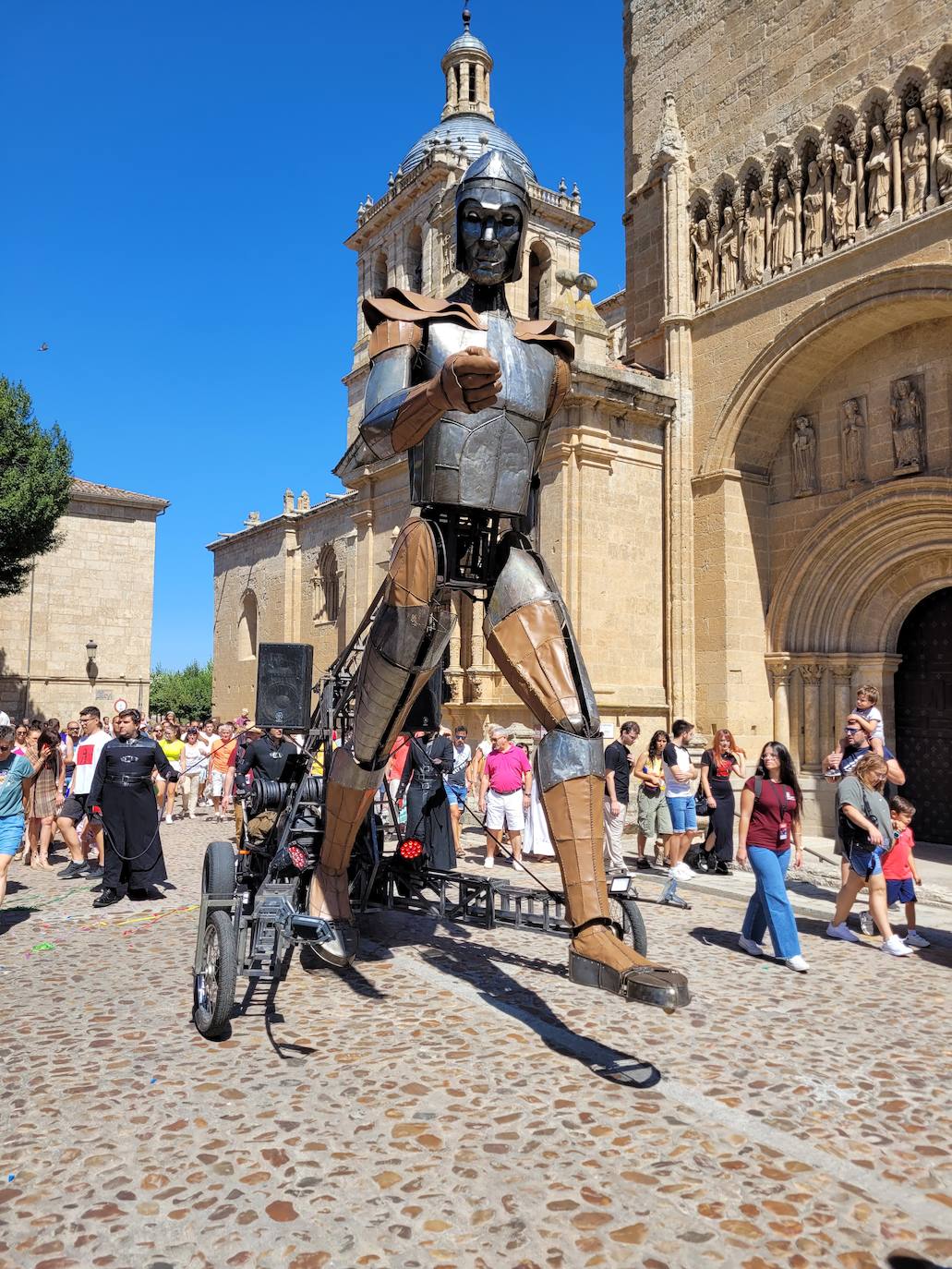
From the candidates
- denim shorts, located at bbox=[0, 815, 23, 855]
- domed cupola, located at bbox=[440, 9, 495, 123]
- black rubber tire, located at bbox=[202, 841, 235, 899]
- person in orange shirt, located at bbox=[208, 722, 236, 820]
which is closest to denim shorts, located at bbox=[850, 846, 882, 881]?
black rubber tire, located at bbox=[202, 841, 235, 899]

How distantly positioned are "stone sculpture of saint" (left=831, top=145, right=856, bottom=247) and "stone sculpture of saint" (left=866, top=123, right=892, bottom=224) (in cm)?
22

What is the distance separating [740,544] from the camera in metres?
14.0

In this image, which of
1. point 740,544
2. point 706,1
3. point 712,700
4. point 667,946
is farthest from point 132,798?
point 706,1

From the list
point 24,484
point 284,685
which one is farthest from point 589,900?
point 24,484

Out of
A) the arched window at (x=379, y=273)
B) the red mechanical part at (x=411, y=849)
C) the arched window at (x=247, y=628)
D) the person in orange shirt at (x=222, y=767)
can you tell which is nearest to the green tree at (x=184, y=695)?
the arched window at (x=247, y=628)

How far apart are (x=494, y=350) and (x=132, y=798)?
5490 mm

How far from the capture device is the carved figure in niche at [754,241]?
13.7 m

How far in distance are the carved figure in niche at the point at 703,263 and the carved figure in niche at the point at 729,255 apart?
0.20 metres

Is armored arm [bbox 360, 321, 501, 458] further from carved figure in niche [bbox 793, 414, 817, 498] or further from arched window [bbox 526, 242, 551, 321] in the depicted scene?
arched window [bbox 526, 242, 551, 321]

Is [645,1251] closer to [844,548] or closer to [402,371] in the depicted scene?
[402,371]

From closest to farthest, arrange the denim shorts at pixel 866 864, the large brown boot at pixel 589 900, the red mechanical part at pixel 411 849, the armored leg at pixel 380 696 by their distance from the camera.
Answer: the large brown boot at pixel 589 900 < the armored leg at pixel 380 696 < the red mechanical part at pixel 411 849 < the denim shorts at pixel 866 864

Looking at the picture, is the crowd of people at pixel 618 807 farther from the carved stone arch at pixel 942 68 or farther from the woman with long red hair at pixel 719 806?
the carved stone arch at pixel 942 68

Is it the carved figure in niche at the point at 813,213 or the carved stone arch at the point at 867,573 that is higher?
the carved figure in niche at the point at 813,213

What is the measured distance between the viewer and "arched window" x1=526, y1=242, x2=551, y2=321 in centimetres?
3000
